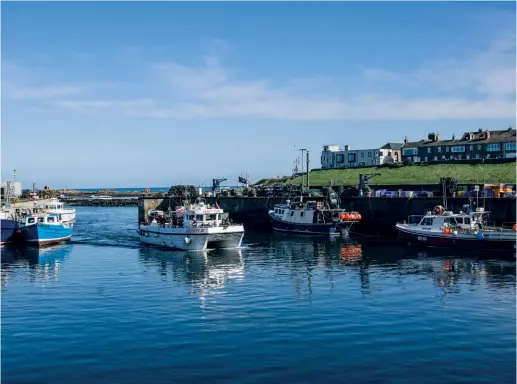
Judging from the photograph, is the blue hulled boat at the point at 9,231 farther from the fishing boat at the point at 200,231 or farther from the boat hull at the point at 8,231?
the fishing boat at the point at 200,231

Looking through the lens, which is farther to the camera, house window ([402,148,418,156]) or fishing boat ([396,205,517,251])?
house window ([402,148,418,156])

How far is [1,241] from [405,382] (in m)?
56.0

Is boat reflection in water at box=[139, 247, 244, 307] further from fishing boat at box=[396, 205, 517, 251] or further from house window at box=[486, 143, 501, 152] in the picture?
house window at box=[486, 143, 501, 152]

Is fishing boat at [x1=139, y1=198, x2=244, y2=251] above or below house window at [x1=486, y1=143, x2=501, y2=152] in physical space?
below

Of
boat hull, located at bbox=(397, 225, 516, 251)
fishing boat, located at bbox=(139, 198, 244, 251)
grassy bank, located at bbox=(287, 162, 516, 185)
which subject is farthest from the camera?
grassy bank, located at bbox=(287, 162, 516, 185)

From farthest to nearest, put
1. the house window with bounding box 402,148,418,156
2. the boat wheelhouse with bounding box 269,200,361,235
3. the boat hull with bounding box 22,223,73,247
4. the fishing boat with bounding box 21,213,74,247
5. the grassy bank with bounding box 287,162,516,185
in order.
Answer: the house window with bounding box 402,148,418,156, the grassy bank with bounding box 287,162,516,185, the boat wheelhouse with bounding box 269,200,361,235, the fishing boat with bounding box 21,213,74,247, the boat hull with bounding box 22,223,73,247

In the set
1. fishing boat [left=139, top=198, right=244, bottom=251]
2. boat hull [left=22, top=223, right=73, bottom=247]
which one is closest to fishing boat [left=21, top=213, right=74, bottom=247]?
boat hull [left=22, top=223, right=73, bottom=247]

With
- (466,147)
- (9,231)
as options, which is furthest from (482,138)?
(9,231)

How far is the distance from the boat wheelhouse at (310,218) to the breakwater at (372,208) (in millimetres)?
2558

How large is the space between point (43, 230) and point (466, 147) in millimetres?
82811

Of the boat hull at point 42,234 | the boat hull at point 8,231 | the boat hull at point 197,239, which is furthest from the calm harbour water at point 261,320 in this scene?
the boat hull at point 8,231

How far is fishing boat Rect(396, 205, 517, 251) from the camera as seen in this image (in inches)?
2229

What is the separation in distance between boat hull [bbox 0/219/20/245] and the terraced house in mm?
82469

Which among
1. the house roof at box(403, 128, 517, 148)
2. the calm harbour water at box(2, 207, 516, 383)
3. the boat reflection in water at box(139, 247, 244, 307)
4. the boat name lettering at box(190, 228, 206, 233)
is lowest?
the calm harbour water at box(2, 207, 516, 383)
